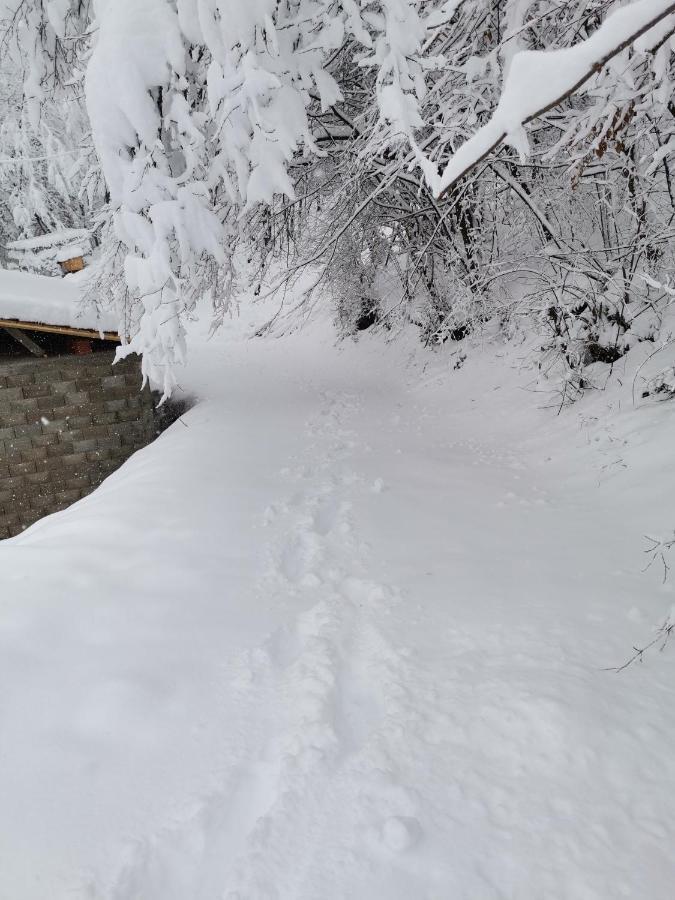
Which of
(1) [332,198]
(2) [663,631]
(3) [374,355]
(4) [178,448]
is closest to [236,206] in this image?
(1) [332,198]

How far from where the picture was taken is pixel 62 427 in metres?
7.44

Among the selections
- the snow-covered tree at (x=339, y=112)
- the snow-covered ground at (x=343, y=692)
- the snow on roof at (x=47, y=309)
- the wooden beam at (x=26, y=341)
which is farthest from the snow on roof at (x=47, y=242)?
the snow-covered ground at (x=343, y=692)

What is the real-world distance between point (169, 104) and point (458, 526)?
3.65 m

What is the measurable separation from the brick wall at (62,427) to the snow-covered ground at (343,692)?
10.6 ft

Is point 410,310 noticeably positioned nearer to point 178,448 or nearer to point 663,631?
point 178,448

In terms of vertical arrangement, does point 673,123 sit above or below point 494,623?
above

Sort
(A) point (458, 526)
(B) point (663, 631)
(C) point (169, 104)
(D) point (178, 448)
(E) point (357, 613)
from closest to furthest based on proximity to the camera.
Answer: (B) point (663, 631)
(E) point (357, 613)
(C) point (169, 104)
(A) point (458, 526)
(D) point (178, 448)

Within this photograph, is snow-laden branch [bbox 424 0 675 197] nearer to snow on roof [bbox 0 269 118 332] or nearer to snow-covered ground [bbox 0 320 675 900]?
snow-covered ground [bbox 0 320 675 900]

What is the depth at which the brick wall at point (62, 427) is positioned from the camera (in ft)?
23.5

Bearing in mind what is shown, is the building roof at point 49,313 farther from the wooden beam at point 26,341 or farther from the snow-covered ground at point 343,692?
the snow-covered ground at point 343,692

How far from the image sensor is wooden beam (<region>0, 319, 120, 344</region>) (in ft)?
21.9

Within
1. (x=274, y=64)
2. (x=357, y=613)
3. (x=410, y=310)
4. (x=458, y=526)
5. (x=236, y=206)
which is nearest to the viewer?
(x=357, y=613)

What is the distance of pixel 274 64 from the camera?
10.8ft

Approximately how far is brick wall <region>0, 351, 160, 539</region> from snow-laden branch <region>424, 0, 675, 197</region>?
7.52 meters
